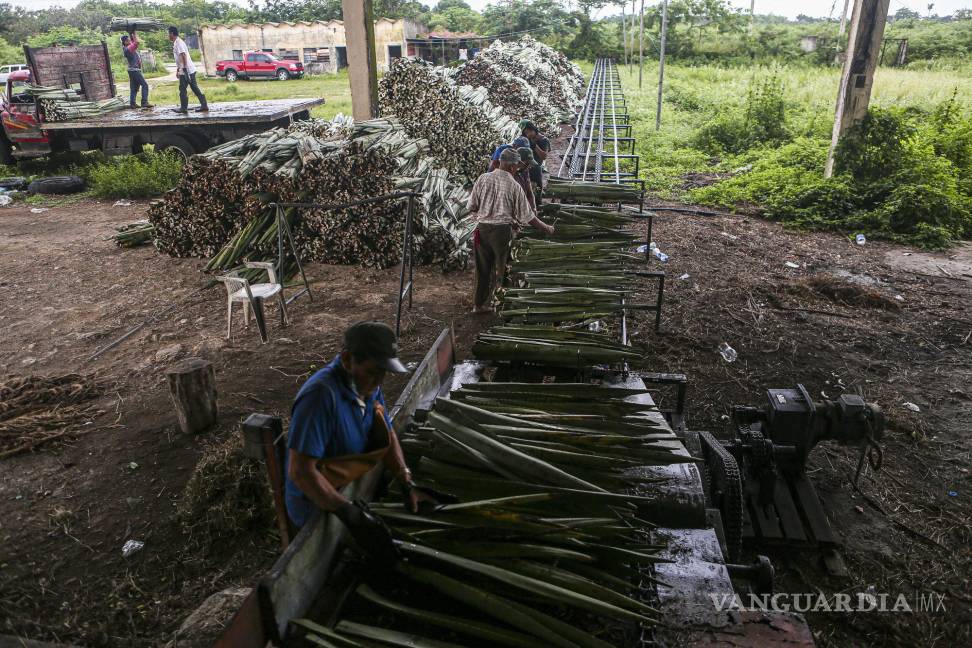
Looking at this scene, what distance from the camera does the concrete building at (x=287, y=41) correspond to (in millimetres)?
37719

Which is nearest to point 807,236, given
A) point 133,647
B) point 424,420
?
point 424,420

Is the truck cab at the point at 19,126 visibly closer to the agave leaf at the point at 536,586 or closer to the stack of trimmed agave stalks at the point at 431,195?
the stack of trimmed agave stalks at the point at 431,195

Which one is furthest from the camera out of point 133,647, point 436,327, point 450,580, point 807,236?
point 807,236

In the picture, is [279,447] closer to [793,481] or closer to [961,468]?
[793,481]

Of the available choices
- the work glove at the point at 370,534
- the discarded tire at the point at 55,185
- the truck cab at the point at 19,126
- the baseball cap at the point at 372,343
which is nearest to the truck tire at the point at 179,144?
the discarded tire at the point at 55,185

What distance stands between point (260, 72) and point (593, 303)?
33.3 meters

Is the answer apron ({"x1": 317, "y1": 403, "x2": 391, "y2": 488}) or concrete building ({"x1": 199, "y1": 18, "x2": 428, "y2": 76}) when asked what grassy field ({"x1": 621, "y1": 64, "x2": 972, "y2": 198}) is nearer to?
apron ({"x1": 317, "y1": 403, "x2": 391, "y2": 488})

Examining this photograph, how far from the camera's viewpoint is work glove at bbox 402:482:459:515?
8.23 feet

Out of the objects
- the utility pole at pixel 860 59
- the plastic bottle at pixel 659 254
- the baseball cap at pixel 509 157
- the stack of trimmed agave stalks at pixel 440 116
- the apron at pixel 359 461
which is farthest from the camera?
the stack of trimmed agave stalks at pixel 440 116

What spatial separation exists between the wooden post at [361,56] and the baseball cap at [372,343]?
8.79 metres

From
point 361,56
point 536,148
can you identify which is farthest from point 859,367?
point 361,56

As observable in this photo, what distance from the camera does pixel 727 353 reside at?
243 inches

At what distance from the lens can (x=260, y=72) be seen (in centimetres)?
3228

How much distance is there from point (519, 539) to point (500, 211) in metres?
4.61
